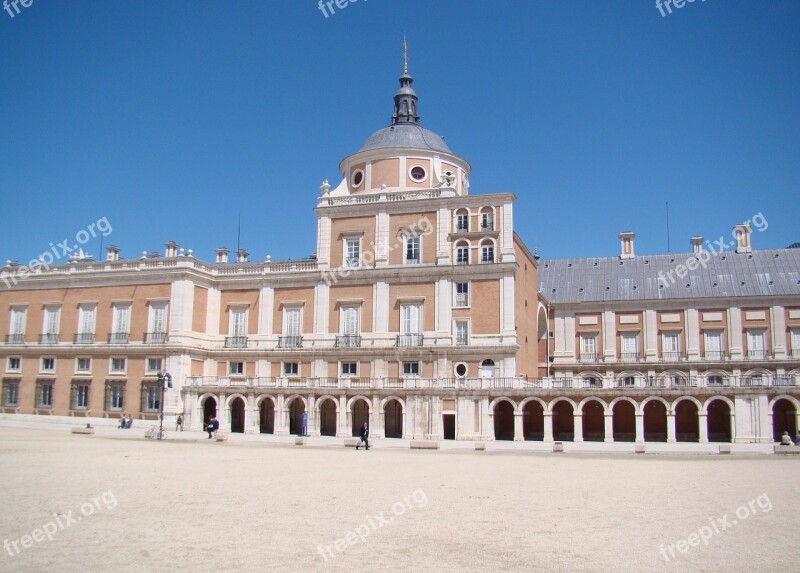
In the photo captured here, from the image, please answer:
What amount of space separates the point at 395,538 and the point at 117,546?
4974mm

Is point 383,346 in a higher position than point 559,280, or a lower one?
lower

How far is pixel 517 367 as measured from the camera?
46969 millimetres

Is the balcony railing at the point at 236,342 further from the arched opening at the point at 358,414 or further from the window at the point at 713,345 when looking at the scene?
the window at the point at 713,345

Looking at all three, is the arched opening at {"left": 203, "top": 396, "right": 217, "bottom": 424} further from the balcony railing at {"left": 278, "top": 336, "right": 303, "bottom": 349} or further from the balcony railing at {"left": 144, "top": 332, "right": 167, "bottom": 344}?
the balcony railing at {"left": 278, "top": 336, "right": 303, "bottom": 349}

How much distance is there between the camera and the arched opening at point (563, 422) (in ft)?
158

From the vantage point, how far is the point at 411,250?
49.9 meters

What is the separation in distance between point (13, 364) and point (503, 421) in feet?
116

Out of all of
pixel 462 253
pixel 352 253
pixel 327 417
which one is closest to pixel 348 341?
pixel 327 417

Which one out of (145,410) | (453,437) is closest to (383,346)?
(453,437)

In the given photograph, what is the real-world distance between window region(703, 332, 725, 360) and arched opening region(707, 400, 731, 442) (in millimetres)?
9244

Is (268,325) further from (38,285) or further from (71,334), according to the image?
(38,285)

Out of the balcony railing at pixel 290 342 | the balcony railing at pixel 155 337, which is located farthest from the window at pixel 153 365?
the balcony railing at pixel 290 342

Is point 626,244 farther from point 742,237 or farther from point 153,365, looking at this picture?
point 153,365

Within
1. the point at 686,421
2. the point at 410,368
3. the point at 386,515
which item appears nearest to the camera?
the point at 386,515
